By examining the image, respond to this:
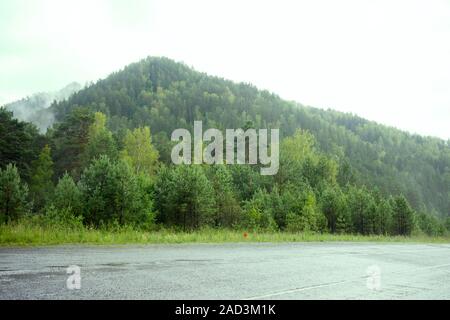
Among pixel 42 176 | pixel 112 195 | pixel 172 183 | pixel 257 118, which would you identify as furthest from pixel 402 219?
pixel 257 118

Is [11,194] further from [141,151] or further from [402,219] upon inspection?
[402,219]

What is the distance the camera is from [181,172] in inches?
1587

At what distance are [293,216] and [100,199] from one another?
23.1m

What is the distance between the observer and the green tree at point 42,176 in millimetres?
62784

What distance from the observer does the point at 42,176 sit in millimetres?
68000

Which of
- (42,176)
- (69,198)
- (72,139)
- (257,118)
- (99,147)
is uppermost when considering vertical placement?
(257,118)

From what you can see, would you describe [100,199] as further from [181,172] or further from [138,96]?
[138,96]

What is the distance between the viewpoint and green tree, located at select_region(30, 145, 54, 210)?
62.8 m
